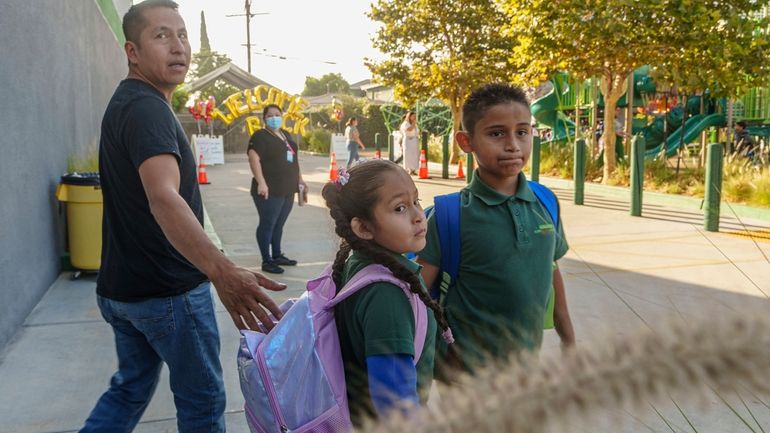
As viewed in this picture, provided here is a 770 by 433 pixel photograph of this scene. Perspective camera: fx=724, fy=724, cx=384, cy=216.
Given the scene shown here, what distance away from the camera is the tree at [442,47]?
72.8 ft

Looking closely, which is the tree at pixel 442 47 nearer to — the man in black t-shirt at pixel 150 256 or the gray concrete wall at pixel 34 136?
the gray concrete wall at pixel 34 136

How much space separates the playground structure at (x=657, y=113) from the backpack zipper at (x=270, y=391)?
15.0 meters

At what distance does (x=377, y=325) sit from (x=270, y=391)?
0.33 metres

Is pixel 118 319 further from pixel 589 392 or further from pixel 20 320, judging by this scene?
pixel 20 320

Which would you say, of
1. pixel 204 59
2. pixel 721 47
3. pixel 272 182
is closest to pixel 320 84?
pixel 204 59

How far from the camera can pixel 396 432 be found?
337 mm

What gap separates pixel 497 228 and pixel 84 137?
8.09 meters

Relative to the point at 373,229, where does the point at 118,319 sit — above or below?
below

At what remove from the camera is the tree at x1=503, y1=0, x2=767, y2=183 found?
39.4 feet

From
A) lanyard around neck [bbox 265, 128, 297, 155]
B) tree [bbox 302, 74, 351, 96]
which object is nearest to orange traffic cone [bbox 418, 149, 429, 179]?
lanyard around neck [bbox 265, 128, 297, 155]

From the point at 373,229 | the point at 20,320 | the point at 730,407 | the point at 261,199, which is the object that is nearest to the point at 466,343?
the point at 730,407

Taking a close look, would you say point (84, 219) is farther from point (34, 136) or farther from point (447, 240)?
point (447, 240)

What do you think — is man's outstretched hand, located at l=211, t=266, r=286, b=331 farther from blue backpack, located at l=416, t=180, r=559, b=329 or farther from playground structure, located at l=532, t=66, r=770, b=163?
playground structure, located at l=532, t=66, r=770, b=163

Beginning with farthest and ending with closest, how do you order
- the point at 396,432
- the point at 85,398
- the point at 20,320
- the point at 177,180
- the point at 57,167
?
the point at 57,167
the point at 20,320
the point at 85,398
the point at 177,180
the point at 396,432
